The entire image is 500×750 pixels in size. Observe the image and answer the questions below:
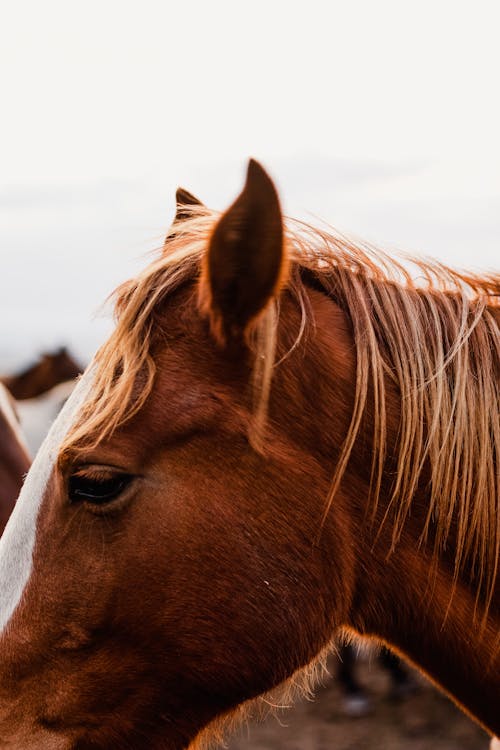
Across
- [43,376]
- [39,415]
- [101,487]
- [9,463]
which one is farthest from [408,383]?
[43,376]

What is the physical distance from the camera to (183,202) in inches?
93.0

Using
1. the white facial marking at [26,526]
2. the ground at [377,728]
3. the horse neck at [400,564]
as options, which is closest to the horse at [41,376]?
the ground at [377,728]

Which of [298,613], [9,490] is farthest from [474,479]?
[9,490]

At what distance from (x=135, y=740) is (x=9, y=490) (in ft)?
9.53

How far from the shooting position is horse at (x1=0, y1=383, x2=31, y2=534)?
4.43 metres

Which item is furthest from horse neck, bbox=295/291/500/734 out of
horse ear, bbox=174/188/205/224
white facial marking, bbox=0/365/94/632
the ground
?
the ground

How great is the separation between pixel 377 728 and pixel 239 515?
530 cm

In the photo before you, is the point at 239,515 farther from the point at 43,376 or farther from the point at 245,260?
the point at 43,376

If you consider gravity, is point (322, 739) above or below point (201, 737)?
below

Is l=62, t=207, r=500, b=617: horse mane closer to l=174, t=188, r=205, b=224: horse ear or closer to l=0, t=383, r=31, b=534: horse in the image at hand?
l=174, t=188, r=205, b=224: horse ear

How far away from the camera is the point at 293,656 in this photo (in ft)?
5.80

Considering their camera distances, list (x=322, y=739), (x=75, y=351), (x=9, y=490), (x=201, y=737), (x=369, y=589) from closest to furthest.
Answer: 1. (x=369, y=589)
2. (x=201, y=737)
3. (x=9, y=490)
4. (x=322, y=739)
5. (x=75, y=351)

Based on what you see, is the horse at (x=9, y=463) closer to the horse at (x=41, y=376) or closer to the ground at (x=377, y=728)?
the ground at (x=377, y=728)

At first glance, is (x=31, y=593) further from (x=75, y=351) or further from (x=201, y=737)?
(x=75, y=351)
